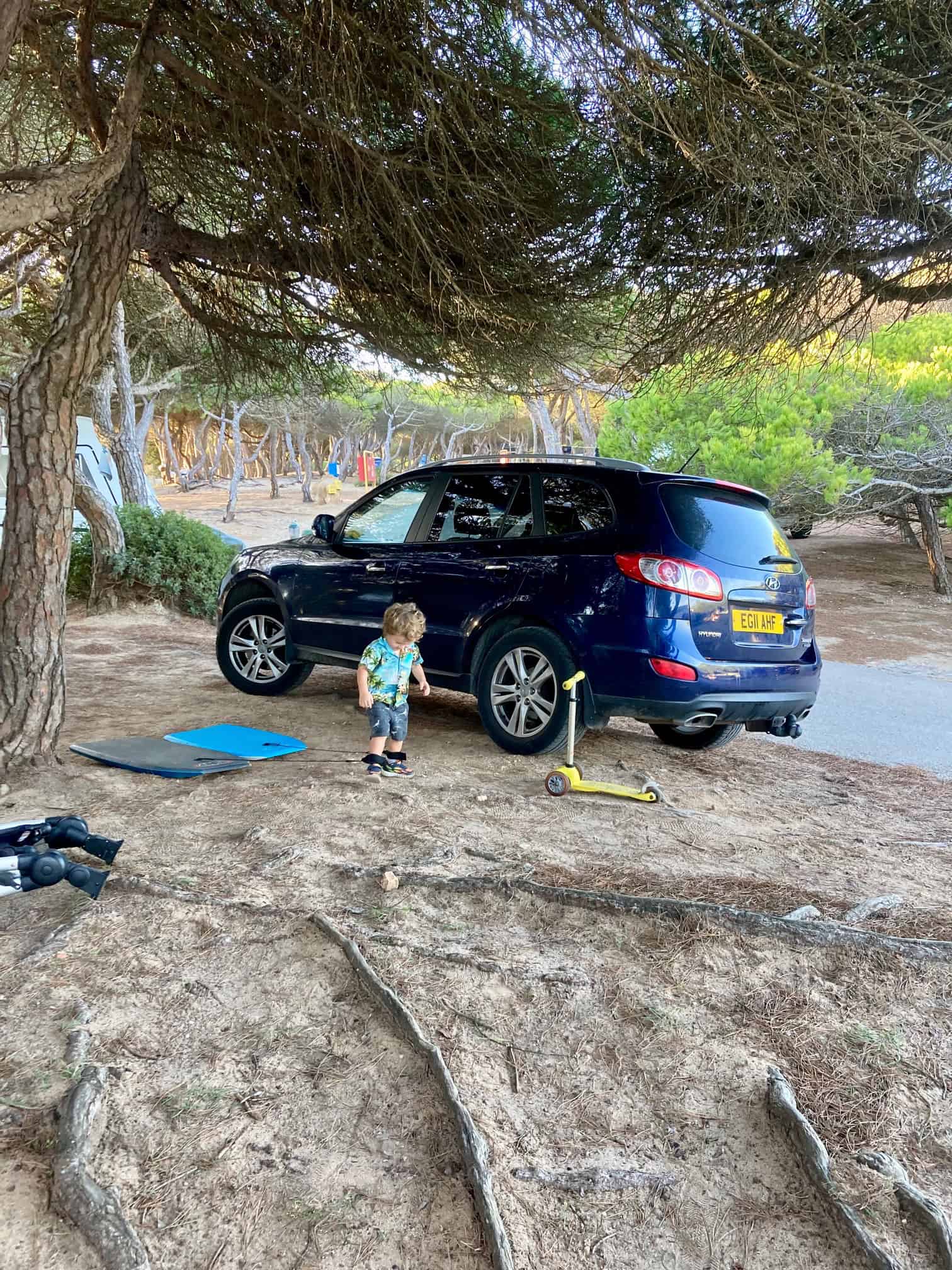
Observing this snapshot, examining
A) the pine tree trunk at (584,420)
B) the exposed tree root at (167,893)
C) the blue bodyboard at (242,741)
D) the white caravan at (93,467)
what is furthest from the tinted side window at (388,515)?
the pine tree trunk at (584,420)

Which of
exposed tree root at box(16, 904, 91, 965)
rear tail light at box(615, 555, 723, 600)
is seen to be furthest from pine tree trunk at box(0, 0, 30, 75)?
rear tail light at box(615, 555, 723, 600)

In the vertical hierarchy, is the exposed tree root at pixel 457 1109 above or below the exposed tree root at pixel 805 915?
below

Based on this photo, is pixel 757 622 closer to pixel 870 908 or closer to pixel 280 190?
pixel 870 908

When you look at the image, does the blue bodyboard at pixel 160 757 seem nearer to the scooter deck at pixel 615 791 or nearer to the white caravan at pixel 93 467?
the scooter deck at pixel 615 791

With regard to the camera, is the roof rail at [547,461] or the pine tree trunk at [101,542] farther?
the pine tree trunk at [101,542]

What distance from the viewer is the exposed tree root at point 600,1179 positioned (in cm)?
208

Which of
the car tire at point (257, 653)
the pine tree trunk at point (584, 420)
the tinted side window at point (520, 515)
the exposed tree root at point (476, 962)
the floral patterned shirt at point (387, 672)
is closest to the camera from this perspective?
the exposed tree root at point (476, 962)

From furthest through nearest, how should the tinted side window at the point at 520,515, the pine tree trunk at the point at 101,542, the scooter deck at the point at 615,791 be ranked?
the pine tree trunk at the point at 101,542 < the tinted side window at the point at 520,515 < the scooter deck at the point at 615,791

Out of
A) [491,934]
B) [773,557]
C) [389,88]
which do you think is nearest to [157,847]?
[491,934]

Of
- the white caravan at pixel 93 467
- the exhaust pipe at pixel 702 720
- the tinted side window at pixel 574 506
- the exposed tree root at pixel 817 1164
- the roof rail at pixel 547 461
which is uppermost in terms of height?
the white caravan at pixel 93 467

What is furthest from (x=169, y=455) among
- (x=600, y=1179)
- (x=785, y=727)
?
(x=600, y=1179)

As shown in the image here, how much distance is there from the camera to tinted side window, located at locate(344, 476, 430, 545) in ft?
22.2

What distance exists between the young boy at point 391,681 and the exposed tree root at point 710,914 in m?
1.59

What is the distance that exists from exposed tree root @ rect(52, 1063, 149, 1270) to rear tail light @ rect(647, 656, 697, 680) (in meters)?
3.65
